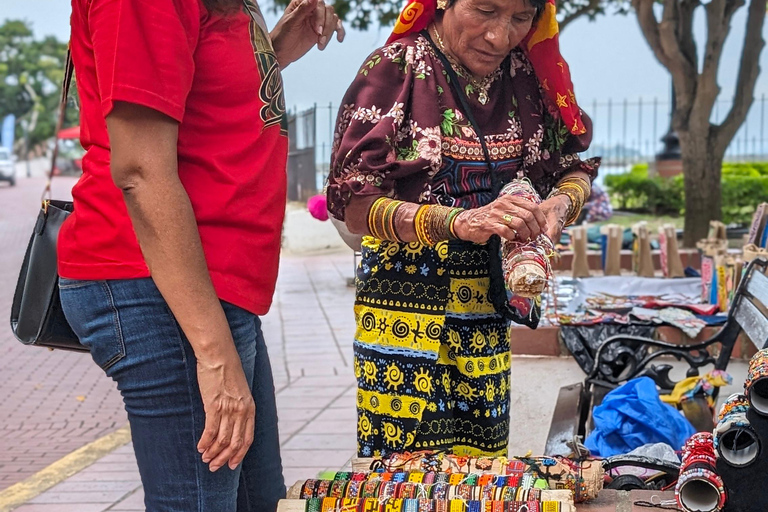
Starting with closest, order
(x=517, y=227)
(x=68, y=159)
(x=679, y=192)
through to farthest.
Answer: (x=517, y=227) < (x=679, y=192) < (x=68, y=159)

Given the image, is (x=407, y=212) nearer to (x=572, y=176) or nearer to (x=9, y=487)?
(x=572, y=176)

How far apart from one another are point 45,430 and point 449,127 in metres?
3.97

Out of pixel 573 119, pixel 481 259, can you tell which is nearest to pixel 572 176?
pixel 573 119

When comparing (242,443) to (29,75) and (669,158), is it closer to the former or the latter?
(669,158)

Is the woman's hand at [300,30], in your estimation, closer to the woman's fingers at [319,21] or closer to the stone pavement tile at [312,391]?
the woman's fingers at [319,21]

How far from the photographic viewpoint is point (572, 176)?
2.41 meters

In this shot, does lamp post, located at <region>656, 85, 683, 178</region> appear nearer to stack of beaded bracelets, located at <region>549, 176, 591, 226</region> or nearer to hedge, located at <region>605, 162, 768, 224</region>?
hedge, located at <region>605, 162, 768, 224</region>

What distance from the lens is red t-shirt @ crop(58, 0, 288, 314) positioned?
1.59 meters

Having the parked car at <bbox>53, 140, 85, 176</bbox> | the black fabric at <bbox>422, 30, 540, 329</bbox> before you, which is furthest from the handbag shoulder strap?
the parked car at <bbox>53, 140, 85, 176</bbox>

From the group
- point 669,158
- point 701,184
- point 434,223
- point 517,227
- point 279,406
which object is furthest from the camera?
point 669,158

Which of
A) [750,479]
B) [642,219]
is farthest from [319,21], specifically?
[642,219]

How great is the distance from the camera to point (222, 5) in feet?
5.44

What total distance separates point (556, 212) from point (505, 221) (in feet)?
1.03

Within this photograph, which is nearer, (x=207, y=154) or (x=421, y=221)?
(x=207, y=154)
